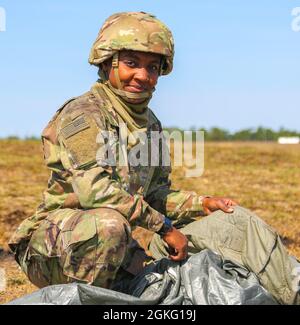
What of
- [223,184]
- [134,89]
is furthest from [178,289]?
[223,184]

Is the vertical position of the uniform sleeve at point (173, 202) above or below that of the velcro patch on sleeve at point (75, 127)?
below

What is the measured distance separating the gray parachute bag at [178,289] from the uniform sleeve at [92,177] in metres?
0.33

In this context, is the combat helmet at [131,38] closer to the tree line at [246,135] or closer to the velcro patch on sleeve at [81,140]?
the velcro patch on sleeve at [81,140]

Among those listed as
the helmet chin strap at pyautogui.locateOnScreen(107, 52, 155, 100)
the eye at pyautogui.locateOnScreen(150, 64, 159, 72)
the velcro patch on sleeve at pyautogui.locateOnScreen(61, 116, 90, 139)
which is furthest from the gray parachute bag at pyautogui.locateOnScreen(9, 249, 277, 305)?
the eye at pyautogui.locateOnScreen(150, 64, 159, 72)

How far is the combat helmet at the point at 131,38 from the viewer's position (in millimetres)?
4668

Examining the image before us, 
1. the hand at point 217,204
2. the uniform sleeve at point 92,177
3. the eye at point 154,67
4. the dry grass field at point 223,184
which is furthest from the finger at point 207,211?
the dry grass field at point 223,184

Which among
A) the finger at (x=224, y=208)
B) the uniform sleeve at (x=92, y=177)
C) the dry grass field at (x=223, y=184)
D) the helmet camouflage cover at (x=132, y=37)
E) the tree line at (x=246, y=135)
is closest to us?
the uniform sleeve at (x=92, y=177)

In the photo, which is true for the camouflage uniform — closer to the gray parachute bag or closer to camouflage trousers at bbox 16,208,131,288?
camouflage trousers at bbox 16,208,131,288

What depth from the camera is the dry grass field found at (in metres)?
8.35

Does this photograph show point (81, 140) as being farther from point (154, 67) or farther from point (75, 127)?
point (154, 67)

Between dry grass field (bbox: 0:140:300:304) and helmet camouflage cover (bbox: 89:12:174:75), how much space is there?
2001mm
